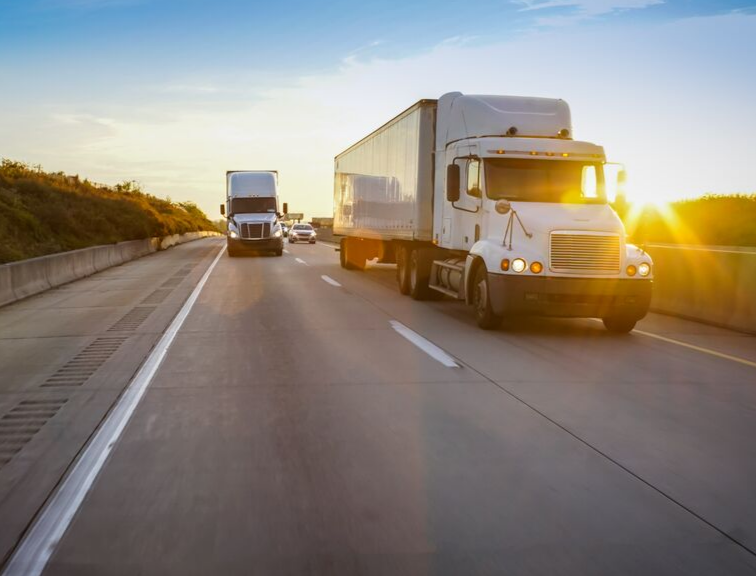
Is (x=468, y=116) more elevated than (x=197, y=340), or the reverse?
(x=468, y=116)

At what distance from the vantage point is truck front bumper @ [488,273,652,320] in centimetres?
1062

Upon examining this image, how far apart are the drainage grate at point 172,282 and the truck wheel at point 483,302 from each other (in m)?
9.54

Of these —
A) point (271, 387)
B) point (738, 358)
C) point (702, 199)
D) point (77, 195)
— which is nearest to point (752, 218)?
point (702, 199)

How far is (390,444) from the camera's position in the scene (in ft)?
Answer: 18.1

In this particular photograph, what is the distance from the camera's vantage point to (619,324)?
37.4 feet

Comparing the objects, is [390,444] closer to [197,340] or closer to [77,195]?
[197,340]

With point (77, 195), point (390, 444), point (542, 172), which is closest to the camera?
point (390, 444)

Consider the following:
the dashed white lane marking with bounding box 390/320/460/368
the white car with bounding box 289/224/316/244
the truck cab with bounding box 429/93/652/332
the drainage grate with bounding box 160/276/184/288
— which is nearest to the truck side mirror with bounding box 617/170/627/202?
the truck cab with bounding box 429/93/652/332

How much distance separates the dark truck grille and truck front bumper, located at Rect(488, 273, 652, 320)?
22.6 metres

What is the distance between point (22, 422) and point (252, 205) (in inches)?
1092

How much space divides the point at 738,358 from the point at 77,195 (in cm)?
3684

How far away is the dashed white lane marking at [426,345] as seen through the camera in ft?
28.8

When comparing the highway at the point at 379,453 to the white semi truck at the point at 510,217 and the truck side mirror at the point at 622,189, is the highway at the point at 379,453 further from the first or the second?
the truck side mirror at the point at 622,189

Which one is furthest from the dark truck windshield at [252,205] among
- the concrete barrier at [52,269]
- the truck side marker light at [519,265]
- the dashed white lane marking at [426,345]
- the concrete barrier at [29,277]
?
the truck side marker light at [519,265]
